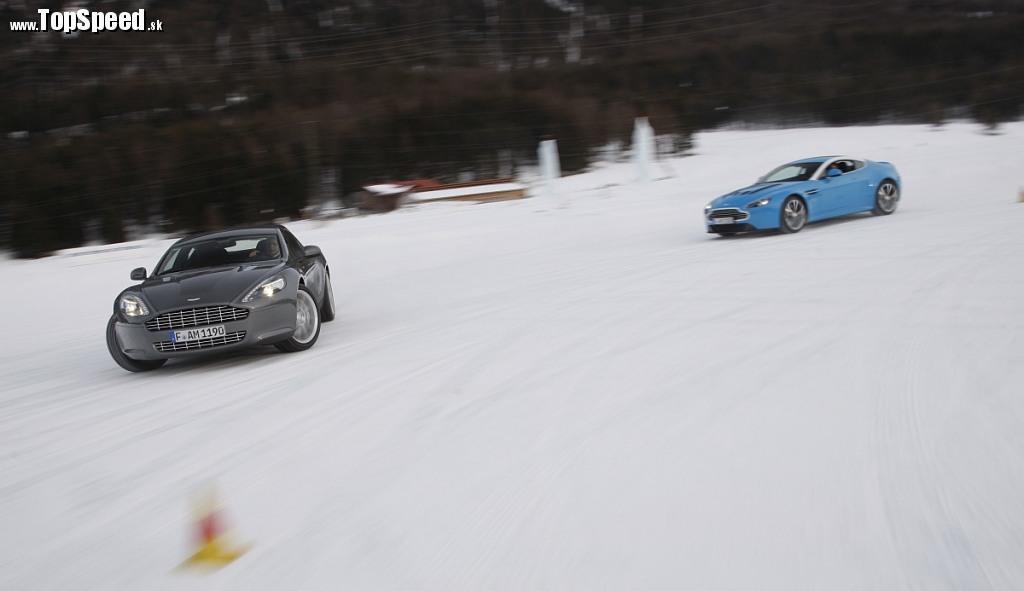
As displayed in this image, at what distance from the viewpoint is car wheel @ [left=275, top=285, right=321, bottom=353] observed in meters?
8.67

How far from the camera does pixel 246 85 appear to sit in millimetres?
42969

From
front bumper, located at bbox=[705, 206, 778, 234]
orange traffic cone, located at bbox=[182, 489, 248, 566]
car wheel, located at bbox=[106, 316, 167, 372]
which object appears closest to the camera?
orange traffic cone, located at bbox=[182, 489, 248, 566]

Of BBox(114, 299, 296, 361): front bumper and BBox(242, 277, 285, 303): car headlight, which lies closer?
BBox(114, 299, 296, 361): front bumper

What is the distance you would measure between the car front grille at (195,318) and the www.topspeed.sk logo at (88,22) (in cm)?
5357

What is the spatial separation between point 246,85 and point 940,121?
30.7m

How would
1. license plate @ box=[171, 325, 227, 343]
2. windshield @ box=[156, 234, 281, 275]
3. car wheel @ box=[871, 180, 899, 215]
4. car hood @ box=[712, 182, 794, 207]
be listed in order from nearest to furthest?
license plate @ box=[171, 325, 227, 343] → windshield @ box=[156, 234, 281, 275] → car hood @ box=[712, 182, 794, 207] → car wheel @ box=[871, 180, 899, 215]

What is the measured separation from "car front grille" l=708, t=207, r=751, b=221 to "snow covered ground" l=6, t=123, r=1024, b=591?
3.42 metres

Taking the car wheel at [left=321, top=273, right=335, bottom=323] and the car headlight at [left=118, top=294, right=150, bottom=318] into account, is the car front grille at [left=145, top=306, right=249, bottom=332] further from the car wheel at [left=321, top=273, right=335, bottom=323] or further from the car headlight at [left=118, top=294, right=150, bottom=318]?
the car wheel at [left=321, top=273, right=335, bottom=323]

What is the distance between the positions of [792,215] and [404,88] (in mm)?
25888

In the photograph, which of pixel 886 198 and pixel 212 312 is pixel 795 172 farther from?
pixel 212 312

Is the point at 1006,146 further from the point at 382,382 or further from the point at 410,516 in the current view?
the point at 410,516

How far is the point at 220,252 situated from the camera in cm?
955

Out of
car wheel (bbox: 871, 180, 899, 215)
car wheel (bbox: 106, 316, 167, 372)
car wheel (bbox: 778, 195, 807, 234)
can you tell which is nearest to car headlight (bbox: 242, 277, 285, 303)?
car wheel (bbox: 106, 316, 167, 372)

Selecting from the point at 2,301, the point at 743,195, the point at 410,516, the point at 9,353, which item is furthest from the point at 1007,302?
the point at 2,301
